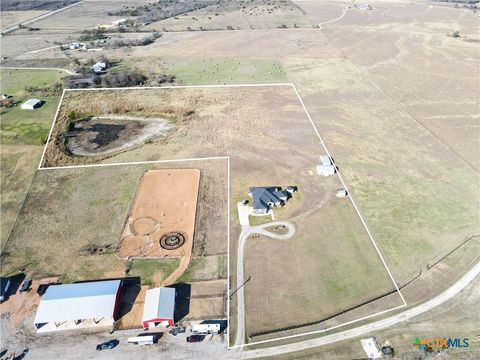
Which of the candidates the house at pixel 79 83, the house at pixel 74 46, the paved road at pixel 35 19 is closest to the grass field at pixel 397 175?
the house at pixel 79 83

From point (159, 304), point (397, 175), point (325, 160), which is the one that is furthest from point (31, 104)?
point (397, 175)

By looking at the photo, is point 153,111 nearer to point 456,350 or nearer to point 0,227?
point 0,227

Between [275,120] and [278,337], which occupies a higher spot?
[275,120]

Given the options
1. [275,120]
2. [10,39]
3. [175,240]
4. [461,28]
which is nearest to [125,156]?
[175,240]

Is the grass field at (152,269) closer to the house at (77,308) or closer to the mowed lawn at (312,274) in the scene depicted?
the house at (77,308)

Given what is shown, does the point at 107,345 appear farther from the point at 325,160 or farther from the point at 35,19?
the point at 35,19

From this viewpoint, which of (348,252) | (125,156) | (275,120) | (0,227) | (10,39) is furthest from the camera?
(10,39)
